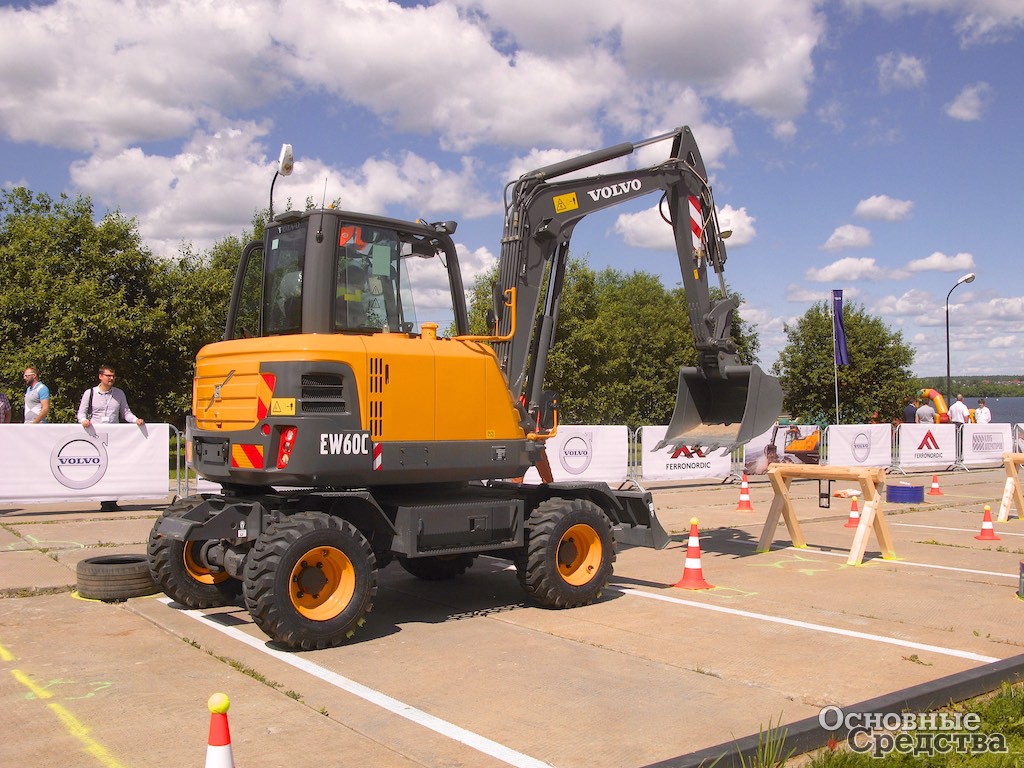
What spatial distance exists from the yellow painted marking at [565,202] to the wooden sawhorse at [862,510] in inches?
171

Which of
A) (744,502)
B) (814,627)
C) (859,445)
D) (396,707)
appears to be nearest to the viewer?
(396,707)

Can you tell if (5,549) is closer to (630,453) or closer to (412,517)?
(412,517)

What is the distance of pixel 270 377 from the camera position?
271 inches

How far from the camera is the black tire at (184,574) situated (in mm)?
7742

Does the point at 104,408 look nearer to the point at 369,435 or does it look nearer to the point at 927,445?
the point at 369,435

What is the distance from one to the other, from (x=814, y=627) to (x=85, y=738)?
5.45 m

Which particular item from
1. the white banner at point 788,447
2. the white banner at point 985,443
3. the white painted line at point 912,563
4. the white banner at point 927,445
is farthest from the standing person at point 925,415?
the white painted line at point 912,563

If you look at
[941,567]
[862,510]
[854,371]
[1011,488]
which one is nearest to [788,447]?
[1011,488]

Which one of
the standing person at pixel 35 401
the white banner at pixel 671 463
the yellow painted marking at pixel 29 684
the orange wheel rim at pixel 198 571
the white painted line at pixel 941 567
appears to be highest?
the standing person at pixel 35 401

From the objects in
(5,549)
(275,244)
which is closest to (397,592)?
(275,244)

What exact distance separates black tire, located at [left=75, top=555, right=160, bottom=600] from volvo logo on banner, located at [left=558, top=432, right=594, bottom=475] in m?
10.0

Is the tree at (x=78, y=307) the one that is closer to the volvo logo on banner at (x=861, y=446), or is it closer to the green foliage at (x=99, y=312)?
the green foliage at (x=99, y=312)

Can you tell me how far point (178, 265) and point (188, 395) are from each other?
4750 mm

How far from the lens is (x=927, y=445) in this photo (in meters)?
25.1
